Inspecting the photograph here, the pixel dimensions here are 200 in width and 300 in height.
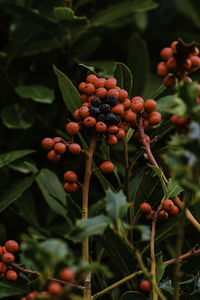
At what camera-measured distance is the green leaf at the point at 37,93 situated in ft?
5.06

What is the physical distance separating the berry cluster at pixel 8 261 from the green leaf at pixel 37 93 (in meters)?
0.74

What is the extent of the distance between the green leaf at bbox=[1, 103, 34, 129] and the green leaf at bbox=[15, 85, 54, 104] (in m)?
0.07

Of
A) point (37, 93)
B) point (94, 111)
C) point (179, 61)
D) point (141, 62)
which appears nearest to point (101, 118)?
point (94, 111)

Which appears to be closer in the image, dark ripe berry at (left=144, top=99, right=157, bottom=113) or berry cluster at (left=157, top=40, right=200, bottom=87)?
berry cluster at (left=157, top=40, right=200, bottom=87)

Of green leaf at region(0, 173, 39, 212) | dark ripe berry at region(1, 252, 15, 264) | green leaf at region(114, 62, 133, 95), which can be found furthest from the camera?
green leaf at region(0, 173, 39, 212)

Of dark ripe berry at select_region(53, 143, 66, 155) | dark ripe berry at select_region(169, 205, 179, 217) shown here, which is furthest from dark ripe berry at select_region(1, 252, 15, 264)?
dark ripe berry at select_region(169, 205, 179, 217)

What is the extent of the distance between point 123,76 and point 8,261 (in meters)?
0.49

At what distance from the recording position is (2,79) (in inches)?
68.7

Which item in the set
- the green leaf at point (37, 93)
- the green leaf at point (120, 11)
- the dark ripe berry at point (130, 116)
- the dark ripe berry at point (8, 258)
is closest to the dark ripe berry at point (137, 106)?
the dark ripe berry at point (130, 116)

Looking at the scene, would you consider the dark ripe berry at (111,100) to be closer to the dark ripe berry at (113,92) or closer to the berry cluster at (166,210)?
the dark ripe berry at (113,92)

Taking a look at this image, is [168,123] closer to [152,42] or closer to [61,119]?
[61,119]

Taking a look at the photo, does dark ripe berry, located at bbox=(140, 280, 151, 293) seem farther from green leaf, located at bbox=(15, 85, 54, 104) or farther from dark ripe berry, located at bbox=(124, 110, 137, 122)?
green leaf, located at bbox=(15, 85, 54, 104)

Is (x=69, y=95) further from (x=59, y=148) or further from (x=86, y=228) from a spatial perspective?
(x=86, y=228)

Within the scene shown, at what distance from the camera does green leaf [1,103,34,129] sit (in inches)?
61.8
